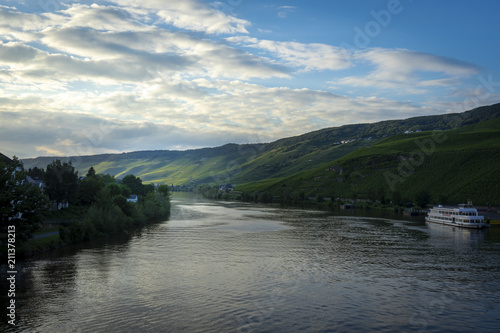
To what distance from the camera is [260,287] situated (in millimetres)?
40781

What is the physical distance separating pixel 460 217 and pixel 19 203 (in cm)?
10878

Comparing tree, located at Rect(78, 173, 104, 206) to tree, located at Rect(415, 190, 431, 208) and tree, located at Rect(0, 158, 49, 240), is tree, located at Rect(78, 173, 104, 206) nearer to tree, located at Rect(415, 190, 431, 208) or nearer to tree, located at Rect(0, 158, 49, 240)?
tree, located at Rect(0, 158, 49, 240)

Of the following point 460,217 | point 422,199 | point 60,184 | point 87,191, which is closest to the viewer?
point 60,184

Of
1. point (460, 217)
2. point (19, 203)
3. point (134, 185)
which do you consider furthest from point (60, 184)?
point (460, 217)

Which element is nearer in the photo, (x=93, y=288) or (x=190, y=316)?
(x=190, y=316)

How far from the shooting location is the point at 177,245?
221 ft

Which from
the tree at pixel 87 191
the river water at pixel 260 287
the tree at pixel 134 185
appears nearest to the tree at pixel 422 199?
the river water at pixel 260 287

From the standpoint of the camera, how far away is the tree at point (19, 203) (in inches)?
1902

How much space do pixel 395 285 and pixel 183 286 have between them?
24650 millimetres

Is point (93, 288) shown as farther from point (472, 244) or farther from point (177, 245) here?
point (472, 244)

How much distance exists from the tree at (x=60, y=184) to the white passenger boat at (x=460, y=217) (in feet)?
357

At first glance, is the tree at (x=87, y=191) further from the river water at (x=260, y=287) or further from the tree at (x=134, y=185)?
the tree at (x=134, y=185)

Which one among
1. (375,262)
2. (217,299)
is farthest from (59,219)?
(375,262)

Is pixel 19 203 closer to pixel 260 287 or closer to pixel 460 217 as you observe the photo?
pixel 260 287
